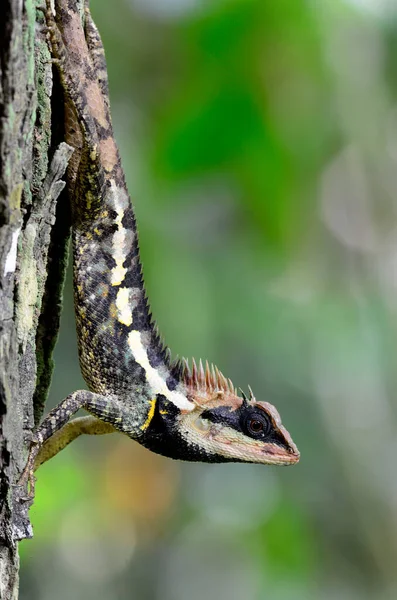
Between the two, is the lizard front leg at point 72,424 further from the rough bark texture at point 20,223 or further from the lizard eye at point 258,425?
the lizard eye at point 258,425

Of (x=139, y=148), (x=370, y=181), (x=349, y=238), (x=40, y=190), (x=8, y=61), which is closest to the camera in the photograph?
(x=8, y=61)

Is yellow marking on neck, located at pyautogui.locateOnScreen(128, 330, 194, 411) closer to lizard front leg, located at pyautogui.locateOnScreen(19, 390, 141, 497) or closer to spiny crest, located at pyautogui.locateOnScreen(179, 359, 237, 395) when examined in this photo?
spiny crest, located at pyautogui.locateOnScreen(179, 359, 237, 395)

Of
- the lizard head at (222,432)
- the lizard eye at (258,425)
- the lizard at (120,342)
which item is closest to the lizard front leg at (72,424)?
the lizard at (120,342)

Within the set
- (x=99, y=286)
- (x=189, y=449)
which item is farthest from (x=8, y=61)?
(x=189, y=449)

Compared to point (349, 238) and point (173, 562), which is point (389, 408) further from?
point (173, 562)

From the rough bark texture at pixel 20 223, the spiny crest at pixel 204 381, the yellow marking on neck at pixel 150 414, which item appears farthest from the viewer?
the spiny crest at pixel 204 381

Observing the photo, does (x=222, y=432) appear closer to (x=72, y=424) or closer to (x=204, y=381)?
(x=204, y=381)
